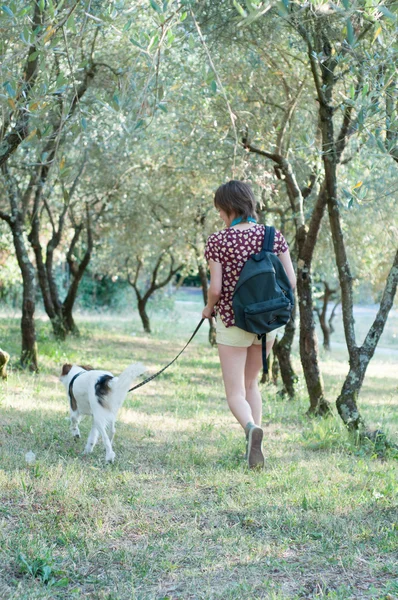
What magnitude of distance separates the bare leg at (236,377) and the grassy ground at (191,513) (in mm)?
448

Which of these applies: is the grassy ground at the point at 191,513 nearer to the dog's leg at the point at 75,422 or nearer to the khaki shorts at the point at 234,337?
the dog's leg at the point at 75,422

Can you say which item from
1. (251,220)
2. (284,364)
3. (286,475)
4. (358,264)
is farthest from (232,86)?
(358,264)

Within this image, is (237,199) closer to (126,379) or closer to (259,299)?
(259,299)

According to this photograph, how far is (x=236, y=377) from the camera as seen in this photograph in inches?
218

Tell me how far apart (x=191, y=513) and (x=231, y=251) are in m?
1.97

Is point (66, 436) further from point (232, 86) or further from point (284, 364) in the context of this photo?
point (232, 86)

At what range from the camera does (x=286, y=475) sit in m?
5.32

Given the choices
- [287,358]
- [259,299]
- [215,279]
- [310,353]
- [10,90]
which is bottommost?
[287,358]

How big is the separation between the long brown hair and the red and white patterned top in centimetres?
14

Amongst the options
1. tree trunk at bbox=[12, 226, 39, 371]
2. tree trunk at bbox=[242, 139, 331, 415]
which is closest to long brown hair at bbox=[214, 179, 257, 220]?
tree trunk at bbox=[242, 139, 331, 415]

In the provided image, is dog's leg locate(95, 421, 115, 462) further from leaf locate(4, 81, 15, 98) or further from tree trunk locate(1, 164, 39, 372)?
tree trunk locate(1, 164, 39, 372)

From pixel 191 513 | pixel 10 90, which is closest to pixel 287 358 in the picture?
pixel 191 513

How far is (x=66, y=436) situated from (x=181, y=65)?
6.60 m

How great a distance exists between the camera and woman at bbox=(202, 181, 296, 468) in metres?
5.40
